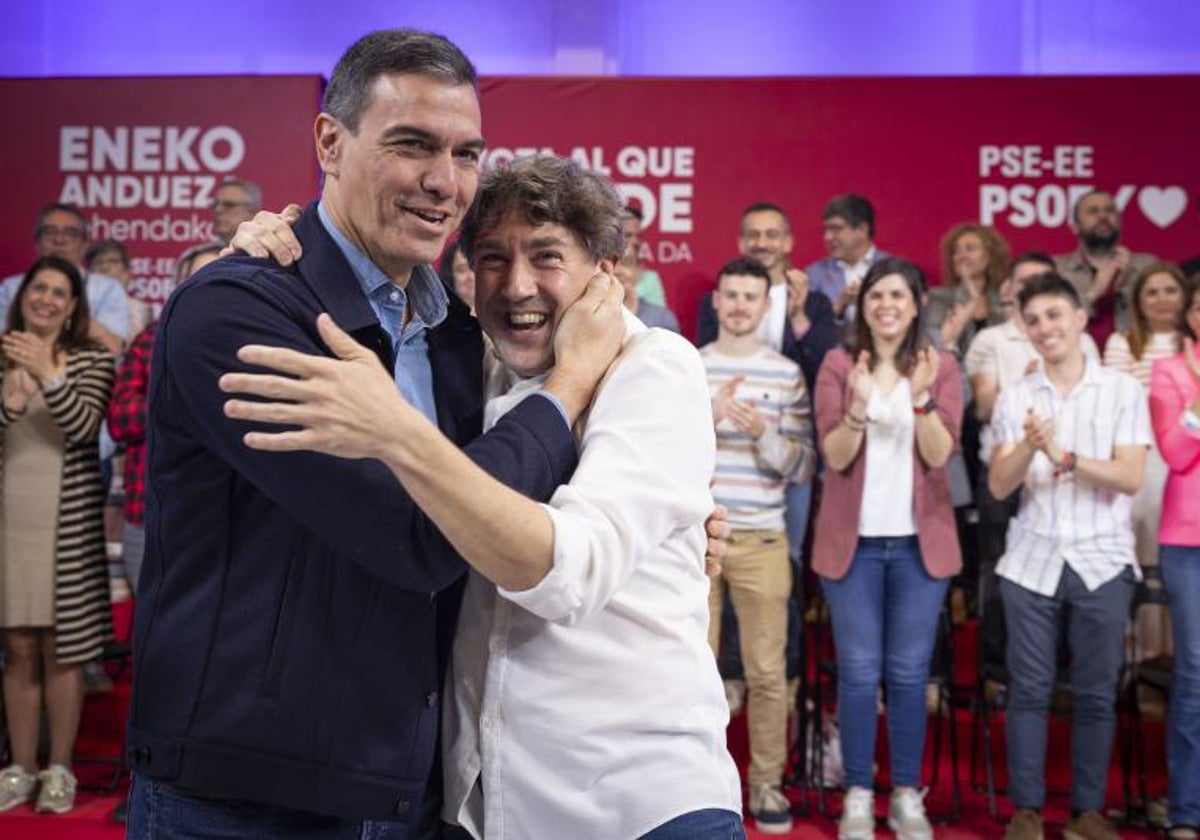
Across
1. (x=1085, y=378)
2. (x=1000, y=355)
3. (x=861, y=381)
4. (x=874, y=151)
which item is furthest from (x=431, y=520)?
(x=874, y=151)

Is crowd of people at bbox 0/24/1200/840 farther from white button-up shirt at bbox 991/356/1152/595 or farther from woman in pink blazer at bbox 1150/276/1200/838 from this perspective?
woman in pink blazer at bbox 1150/276/1200/838

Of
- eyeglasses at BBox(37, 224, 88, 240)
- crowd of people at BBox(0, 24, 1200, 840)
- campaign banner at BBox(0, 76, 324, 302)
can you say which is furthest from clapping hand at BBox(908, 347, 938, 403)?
eyeglasses at BBox(37, 224, 88, 240)

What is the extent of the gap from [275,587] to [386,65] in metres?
0.70

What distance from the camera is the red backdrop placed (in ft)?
24.1

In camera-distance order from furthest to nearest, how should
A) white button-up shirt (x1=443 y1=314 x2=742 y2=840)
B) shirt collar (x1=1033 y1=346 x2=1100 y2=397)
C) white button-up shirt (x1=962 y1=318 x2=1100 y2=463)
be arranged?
white button-up shirt (x1=962 y1=318 x2=1100 y2=463) → shirt collar (x1=1033 y1=346 x2=1100 y2=397) → white button-up shirt (x1=443 y1=314 x2=742 y2=840)

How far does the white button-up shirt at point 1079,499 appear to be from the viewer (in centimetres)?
466

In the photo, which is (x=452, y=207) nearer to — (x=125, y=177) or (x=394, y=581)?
(x=394, y=581)

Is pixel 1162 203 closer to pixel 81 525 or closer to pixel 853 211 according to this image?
pixel 853 211

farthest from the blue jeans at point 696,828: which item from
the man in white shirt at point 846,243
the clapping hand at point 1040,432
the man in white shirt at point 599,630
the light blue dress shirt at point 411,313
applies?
the man in white shirt at point 846,243

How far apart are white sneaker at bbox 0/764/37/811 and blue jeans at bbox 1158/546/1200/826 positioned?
409 cm

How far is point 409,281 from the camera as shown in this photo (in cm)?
194

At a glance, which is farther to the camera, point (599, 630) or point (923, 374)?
point (923, 374)

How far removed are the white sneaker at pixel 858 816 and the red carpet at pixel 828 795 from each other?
93mm

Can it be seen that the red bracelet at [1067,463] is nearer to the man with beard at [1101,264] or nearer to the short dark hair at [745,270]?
the short dark hair at [745,270]
